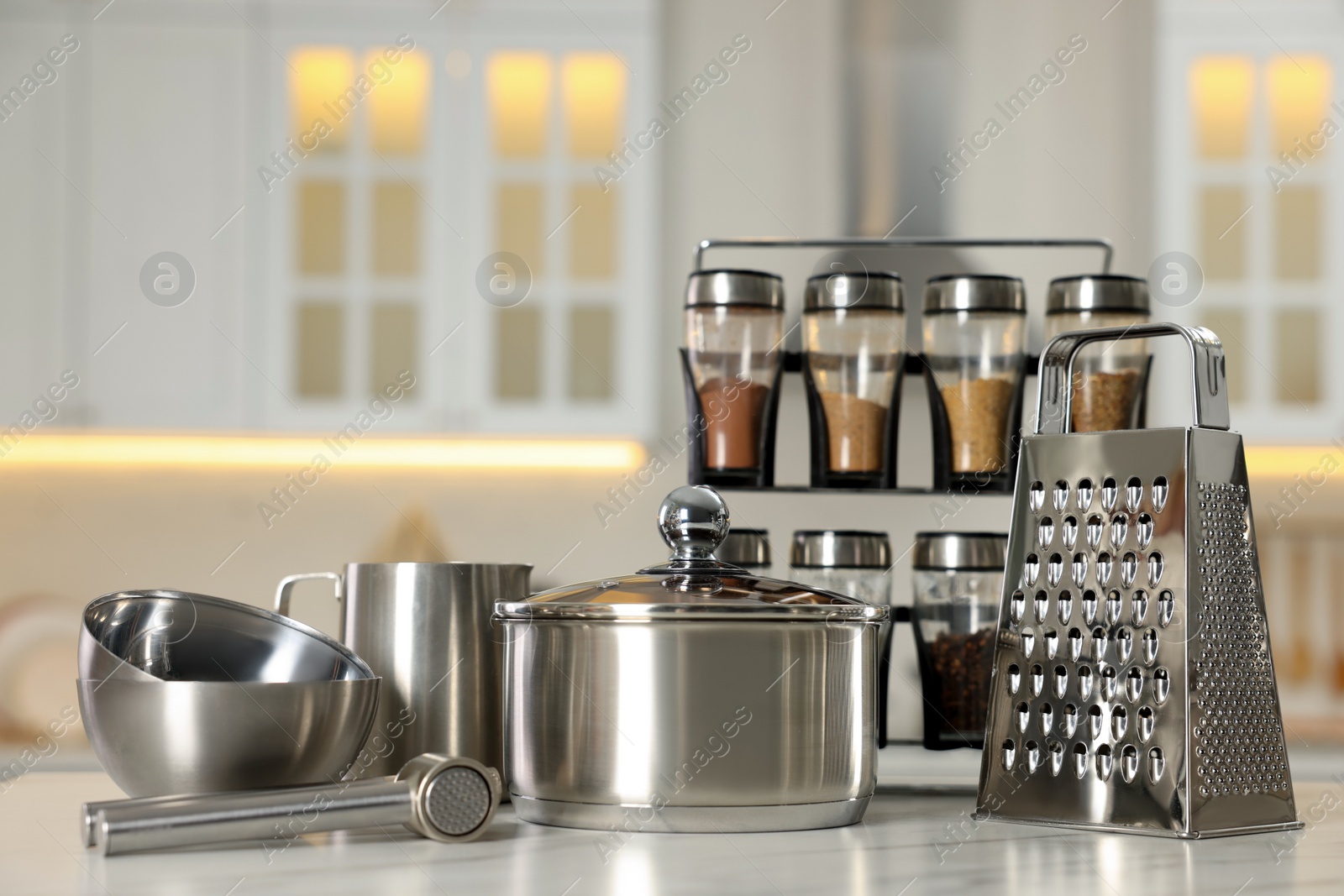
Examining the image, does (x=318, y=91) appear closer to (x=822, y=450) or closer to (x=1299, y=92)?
(x=822, y=450)

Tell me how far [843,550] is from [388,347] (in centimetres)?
63

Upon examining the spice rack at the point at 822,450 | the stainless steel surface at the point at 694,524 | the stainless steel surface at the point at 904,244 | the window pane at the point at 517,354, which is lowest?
the stainless steel surface at the point at 694,524

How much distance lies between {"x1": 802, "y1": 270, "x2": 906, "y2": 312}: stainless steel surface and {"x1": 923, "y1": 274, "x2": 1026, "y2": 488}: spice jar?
4 cm

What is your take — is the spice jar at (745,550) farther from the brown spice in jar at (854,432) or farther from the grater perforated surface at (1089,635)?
the grater perforated surface at (1089,635)

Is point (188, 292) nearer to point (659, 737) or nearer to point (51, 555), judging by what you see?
point (51, 555)

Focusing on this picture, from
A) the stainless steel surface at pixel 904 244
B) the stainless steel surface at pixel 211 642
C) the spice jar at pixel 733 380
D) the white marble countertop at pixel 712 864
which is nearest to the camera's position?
the white marble countertop at pixel 712 864

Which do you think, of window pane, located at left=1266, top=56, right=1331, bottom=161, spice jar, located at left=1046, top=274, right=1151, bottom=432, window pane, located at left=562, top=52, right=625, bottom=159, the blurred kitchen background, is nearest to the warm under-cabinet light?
the blurred kitchen background

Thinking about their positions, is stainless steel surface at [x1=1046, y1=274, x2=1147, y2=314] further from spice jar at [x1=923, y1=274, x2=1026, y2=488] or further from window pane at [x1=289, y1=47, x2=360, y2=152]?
window pane at [x1=289, y1=47, x2=360, y2=152]

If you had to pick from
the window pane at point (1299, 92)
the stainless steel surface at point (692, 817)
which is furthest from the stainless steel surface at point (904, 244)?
the stainless steel surface at point (692, 817)

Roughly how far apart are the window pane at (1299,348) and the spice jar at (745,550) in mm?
691

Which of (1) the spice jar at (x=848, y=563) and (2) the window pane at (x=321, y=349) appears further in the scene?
(2) the window pane at (x=321, y=349)

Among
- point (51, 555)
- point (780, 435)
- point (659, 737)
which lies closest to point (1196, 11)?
point (780, 435)

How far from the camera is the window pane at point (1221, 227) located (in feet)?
4.39

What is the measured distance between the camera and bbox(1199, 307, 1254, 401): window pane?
1363mm
